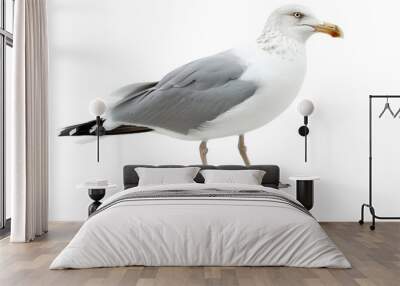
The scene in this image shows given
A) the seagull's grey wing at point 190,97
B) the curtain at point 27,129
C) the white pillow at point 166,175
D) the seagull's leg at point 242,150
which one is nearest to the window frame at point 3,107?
the curtain at point 27,129

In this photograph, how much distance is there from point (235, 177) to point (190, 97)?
1.10 metres

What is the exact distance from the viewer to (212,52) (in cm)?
641

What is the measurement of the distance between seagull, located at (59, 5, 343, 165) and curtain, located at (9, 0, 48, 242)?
937 millimetres

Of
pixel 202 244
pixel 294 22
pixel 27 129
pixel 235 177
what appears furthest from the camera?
pixel 294 22

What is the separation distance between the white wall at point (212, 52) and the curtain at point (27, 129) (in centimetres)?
70

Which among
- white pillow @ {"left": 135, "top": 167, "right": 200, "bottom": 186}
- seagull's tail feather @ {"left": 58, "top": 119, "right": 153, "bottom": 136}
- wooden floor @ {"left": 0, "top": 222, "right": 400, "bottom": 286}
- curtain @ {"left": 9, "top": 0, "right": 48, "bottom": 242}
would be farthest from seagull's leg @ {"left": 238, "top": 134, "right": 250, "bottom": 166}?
curtain @ {"left": 9, "top": 0, "right": 48, "bottom": 242}

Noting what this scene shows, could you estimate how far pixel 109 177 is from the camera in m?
6.42

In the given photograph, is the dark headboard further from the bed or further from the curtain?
the bed

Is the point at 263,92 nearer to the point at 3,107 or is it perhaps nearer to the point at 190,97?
the point at 190,97

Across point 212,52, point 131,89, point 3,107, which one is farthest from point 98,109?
point 212,52

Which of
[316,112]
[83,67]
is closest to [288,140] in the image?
[316,112]

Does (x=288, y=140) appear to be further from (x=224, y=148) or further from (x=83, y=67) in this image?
(x=83, y=67)

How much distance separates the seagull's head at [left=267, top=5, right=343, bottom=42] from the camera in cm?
625

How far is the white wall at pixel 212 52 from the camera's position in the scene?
6.39 metres
